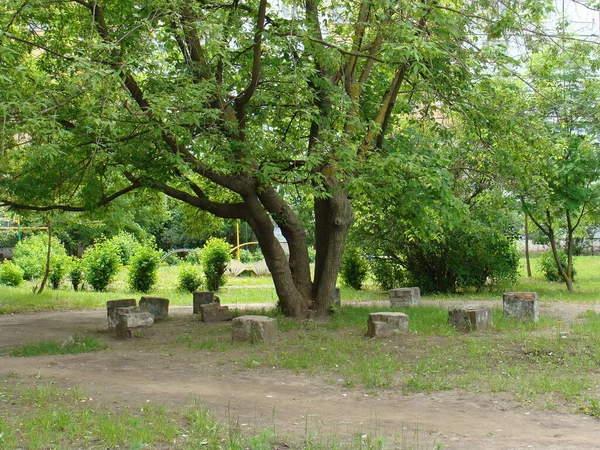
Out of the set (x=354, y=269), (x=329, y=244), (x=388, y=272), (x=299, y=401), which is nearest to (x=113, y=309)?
(x=329, y=244)

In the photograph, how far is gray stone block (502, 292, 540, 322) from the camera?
38.1 ft

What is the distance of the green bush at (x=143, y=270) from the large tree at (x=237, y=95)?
8.01 meters

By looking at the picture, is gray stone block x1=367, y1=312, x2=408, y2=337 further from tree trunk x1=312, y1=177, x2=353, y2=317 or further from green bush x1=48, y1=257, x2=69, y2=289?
green bush x1=48, y1=257, x2=69, y2=289

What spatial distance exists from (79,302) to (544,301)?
1105cm

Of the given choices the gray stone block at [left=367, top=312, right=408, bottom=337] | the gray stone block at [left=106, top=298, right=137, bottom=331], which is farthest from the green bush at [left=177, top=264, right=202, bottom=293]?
the gray stone block at [left=367, top=312, right=408, bottom=337]

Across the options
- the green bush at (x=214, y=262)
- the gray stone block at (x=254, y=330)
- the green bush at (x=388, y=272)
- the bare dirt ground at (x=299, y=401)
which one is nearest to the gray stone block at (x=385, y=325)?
the gray stone block at (x=254, y=330)

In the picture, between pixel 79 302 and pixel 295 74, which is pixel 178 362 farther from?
pixel 79 302

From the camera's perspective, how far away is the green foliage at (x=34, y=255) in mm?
23328

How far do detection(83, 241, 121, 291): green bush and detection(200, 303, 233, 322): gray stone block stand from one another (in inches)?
345

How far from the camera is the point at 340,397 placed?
279 inches

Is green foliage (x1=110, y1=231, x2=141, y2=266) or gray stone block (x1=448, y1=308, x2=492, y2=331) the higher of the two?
green foliage (x1=110, y1=231, x2=141, y2=266)

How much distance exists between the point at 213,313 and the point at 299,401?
6115mm

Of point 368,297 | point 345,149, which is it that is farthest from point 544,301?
point 345,149

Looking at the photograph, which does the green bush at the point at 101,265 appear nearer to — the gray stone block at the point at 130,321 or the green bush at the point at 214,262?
the green bush at the point at 214,262
